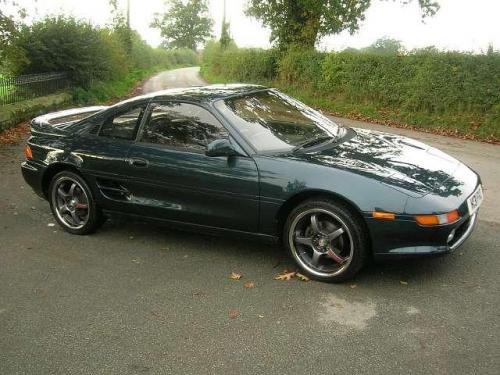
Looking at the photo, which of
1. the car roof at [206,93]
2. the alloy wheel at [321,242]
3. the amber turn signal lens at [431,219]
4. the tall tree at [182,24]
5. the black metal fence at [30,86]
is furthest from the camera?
the tall tree at [182,24]

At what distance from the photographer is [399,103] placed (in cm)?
1545

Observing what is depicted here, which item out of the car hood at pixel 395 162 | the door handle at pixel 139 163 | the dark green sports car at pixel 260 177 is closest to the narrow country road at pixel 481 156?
the car hood at pixel 395 162

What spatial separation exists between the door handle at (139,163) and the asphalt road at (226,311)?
0.88m

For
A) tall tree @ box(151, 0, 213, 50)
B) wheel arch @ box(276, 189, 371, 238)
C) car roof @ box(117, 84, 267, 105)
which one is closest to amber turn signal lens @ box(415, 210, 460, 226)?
wheel arch @ box(276, 189, 371, 238)

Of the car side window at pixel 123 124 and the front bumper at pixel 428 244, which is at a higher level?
the car side window at pixel 123 124

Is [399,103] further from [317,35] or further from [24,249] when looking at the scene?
[24,249]

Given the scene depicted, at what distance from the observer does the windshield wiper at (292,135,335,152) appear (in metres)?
4.88

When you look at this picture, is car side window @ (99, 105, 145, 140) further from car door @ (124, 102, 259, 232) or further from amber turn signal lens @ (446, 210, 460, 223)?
amber turn signal lens @ (446, 210, 460, 223)

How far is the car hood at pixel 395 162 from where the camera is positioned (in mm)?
4312

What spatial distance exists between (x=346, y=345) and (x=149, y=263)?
2220 millimetres

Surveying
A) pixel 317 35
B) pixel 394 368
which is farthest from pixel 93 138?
pixel 317 35

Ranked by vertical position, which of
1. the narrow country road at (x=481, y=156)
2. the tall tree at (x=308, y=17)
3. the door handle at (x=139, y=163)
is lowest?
the narrow country road at (x=481, y=156)

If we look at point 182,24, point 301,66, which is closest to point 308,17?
point 301,66

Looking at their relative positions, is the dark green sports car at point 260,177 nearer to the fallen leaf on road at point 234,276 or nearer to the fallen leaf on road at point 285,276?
the fallen leaf on road at point 285,276
